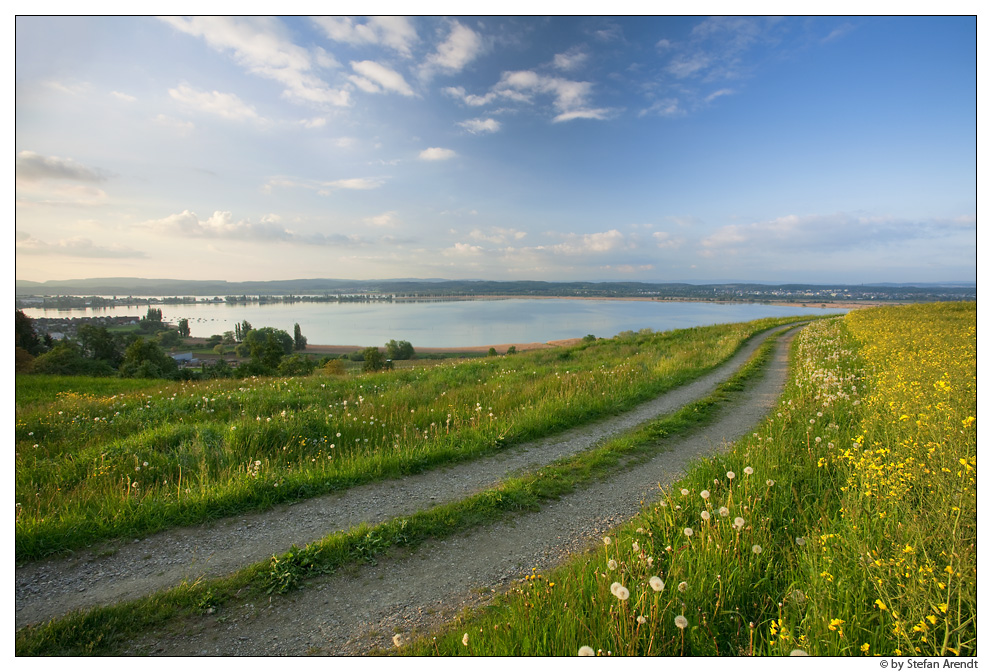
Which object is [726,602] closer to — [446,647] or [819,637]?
[819,637]

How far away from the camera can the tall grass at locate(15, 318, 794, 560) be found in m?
5.02

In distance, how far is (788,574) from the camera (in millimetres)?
3344

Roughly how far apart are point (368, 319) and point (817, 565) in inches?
3939

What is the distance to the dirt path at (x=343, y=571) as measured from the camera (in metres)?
3.30

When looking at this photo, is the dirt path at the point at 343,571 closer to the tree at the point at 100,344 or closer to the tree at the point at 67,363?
the tree at the point at 67,363

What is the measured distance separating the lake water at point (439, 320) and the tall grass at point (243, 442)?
4272cm

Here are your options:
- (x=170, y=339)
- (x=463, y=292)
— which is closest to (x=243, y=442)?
(x=170, y=339)

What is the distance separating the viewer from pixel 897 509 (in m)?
3.58

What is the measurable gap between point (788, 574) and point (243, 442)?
26.7ft

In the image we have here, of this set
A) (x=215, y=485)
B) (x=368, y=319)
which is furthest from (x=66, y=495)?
(x=368, y=319)

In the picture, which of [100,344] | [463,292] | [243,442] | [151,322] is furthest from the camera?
[463,292]

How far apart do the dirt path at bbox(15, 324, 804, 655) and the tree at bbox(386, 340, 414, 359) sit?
49.6m

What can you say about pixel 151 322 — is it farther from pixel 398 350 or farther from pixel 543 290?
pixel 543 290

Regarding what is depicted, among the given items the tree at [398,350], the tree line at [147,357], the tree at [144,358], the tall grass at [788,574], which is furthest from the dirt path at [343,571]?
the tree at [398,350]
